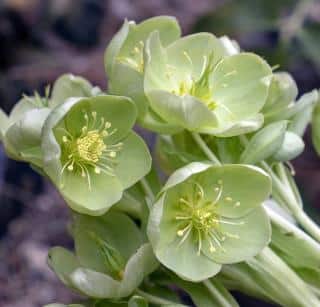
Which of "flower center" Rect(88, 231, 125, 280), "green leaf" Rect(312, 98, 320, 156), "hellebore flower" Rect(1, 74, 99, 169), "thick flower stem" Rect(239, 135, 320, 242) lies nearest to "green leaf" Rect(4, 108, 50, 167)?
"hellebore flower" Rect(1, 74, 99, 169)

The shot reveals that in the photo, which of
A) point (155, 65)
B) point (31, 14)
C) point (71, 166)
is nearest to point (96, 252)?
point (71, 166)

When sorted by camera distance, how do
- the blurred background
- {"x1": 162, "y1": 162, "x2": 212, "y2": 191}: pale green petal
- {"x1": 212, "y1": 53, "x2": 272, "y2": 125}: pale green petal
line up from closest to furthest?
{"x1": 162, "y1": 162, "x2": 212, "y2": 191}: pale green petal, {"x1": 212, "y1": 53, "x2": 272, "y2": 125}: pale green petal, the blurred background

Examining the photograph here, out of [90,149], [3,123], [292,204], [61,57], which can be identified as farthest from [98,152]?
[61,57]

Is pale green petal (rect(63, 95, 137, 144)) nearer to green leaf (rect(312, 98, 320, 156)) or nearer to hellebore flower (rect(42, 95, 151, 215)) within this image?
hellebore flower (rect(42, 95, 151, 215))

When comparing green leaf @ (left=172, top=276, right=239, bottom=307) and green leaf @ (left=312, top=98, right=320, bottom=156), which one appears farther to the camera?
green leaf @ (left=312, top=98, right=320, bottom=156)

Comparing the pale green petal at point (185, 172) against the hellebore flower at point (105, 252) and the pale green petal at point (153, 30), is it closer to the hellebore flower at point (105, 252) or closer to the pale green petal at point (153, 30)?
the hellebore flower at point (105, 252)

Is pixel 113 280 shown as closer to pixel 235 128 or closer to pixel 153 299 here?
pixel 153 299

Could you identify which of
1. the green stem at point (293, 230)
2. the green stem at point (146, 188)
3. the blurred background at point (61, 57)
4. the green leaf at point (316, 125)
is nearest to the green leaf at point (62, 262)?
the green stem at point (146, 188)
